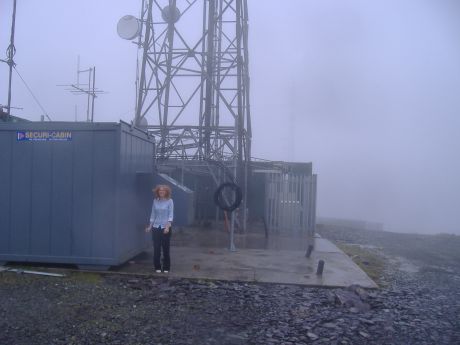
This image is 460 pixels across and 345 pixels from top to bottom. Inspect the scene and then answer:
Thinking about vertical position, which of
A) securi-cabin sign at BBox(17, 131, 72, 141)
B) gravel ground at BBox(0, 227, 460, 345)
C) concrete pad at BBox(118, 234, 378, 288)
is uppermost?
securi-cabin sign at BBox(17, 131, 72, 141)

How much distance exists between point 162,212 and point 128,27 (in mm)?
9217

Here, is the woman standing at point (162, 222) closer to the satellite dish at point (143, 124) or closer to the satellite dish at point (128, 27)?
the satellite dish at point (143, 124)

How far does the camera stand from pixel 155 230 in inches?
346

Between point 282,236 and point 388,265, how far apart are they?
14.0ft

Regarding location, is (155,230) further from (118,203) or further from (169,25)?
(169,25)

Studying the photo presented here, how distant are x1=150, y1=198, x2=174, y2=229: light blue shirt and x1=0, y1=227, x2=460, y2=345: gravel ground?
1.00 m

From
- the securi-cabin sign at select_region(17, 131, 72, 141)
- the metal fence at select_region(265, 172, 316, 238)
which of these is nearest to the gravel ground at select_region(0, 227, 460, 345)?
the securi-cabin sign at select_region(17, 131, 72, 141)

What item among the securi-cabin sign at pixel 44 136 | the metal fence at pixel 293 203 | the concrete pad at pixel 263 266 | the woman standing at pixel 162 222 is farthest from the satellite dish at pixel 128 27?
the woman standing at pixel 162 222

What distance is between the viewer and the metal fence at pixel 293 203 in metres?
15.7

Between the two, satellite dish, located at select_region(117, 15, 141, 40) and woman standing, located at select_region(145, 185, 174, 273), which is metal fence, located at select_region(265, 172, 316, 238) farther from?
woman standing, located at select_region(145, 185, 174, 273)

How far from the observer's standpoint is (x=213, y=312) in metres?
6.55

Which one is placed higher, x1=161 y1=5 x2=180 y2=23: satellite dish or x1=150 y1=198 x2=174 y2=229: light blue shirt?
x1=161 y1=5 x2=180 y2=23: satellite dish

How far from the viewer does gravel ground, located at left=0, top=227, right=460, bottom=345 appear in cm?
561

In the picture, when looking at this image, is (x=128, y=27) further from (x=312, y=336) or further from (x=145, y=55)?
(x=312, y=336)
